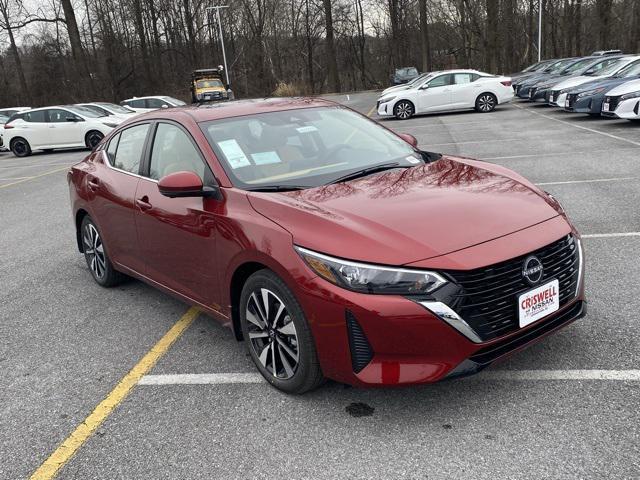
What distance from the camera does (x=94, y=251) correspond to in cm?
543

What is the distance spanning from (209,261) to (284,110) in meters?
1.36

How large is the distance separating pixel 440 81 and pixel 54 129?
13.4m

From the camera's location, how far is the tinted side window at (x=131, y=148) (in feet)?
15.0

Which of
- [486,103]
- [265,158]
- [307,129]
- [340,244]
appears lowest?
[486,103]

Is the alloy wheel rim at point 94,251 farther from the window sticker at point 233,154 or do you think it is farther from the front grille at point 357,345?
the front grille at point 357,345

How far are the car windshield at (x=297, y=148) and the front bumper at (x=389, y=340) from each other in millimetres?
1026

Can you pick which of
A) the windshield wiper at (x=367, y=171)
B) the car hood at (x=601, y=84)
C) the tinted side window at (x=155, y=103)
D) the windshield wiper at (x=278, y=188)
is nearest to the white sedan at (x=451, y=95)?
the car hood at (x=601, y=84)

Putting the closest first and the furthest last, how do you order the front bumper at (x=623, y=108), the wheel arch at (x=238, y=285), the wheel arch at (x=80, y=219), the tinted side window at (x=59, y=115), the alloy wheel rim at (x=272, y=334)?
the alloy wheel rim at (x=272, y=334) → the wheel arch at (x=238, y=285) → the wheel arch at (x=80, y=219) → the front bumper at (x=623, y=108) → the tinted side window at (x=59, y=115)

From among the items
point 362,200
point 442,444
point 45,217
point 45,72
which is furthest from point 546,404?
point 45,72

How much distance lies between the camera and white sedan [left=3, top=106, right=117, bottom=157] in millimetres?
19656

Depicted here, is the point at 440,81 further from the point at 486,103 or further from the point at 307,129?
the point at 307,129

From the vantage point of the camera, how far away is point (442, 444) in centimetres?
274

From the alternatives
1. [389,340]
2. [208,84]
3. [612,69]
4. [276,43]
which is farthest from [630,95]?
[276,43]

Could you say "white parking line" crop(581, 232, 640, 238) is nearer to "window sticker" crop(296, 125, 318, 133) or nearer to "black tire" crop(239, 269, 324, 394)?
"window sticker" crop(296, 125, 318, 133)
